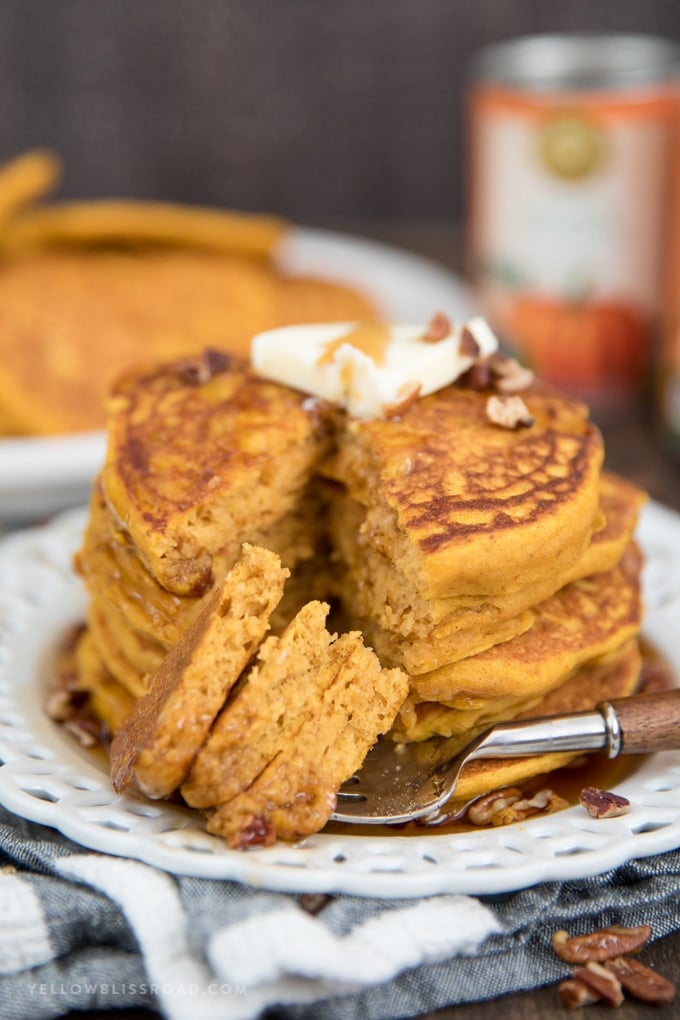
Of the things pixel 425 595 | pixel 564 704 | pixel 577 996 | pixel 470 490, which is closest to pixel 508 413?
pixel 470 490

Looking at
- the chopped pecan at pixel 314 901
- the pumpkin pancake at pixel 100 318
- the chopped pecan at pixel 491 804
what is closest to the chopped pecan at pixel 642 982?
the chopped pecan at pixel 491 804

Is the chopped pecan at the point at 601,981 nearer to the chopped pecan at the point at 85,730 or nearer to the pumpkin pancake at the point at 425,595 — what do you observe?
the pumpkin pancake at the point at 425,595

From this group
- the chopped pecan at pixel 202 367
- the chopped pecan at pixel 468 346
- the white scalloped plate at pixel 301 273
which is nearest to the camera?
the chopped pecan at pixel 468 346

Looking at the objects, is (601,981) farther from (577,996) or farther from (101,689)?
(101,689)

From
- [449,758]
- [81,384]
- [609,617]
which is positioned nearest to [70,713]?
Answer: [449,758]

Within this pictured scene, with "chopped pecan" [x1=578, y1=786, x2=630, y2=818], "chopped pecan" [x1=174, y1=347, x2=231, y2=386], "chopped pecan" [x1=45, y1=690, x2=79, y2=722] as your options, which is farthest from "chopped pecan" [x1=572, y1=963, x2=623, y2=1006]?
"chopped pecan" [x1=174, y1=347, x2=231, y2=386]

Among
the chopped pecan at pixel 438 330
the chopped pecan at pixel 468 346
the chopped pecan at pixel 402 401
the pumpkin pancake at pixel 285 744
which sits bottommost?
the pumpkin pancake at pixel 285 744

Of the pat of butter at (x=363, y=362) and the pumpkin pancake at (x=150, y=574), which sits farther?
the pat of butter at (x=363, y=362)
